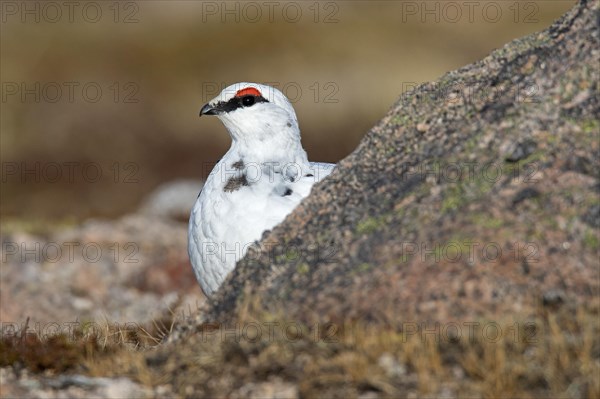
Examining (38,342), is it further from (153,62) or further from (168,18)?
(168,18)

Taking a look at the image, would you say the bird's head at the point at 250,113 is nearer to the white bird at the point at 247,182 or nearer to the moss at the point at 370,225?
the white bird at the point at 247,182

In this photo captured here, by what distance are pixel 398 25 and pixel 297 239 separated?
112ft

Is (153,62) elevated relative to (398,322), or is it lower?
elevated

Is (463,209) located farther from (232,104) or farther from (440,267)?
(232,104)

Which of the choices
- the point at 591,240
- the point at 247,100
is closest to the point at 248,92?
the point at 247,100

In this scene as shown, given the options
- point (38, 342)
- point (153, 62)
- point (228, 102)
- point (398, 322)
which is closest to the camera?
point (398, 322)

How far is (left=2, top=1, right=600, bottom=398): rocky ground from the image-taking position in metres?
4.89

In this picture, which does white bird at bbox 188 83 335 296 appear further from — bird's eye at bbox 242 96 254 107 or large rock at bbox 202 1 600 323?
large rock at bbox 202 1 600 323

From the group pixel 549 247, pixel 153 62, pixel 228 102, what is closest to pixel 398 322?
pixel 549 247

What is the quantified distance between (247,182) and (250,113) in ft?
2.57

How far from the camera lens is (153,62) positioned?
37562 mm

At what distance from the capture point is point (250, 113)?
805 centimetres

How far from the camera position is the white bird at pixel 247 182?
280 inches

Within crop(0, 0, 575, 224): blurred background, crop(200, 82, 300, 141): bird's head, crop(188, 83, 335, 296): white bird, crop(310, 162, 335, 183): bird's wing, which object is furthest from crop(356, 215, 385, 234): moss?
crop(0, 0, 575, 224): blurred background
